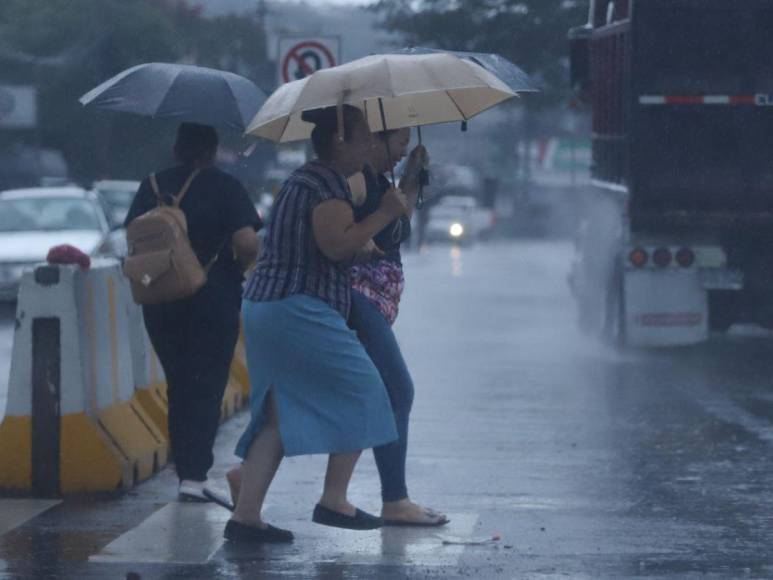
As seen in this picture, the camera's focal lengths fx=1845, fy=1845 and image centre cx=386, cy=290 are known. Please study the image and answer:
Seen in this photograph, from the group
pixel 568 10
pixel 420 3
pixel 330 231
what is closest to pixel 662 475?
pixel 330 231

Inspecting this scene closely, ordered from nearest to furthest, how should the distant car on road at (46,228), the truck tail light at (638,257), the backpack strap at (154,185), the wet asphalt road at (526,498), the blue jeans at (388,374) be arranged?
the wet asphalt road at (526,498) → the blue jeans at (388,374) → the backpack strap at (154,185) → the truck tail light at (638,257) → the distant car on road at (46,228)

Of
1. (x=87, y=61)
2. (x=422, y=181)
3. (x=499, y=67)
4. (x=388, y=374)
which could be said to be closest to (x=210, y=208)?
(x=422, y=181)

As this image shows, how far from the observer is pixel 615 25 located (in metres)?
16.5

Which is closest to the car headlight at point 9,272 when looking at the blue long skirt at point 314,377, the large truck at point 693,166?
the large truck at point 693,166

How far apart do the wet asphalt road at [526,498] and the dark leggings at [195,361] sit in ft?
0.92

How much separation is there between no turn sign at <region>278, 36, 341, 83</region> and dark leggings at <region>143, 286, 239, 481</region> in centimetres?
827

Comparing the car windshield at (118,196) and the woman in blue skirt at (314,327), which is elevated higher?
the woman in blue skirt at (314,327)

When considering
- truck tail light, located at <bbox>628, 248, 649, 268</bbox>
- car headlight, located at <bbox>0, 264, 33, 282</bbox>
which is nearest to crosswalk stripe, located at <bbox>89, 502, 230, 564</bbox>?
truck tail light, located at <bbox>628, 248, 649, 268</bbox>

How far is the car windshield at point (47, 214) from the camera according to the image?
22125mm

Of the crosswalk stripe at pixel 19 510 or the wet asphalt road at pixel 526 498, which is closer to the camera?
the wet asphalt road at pixel 526 498

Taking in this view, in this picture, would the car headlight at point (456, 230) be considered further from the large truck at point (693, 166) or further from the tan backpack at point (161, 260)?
the tan backpack at point (161, 260)

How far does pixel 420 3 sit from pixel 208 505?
107ft

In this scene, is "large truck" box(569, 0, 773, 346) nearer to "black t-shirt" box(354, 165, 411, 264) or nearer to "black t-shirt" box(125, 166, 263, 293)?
"black t-shirt" box(125, 166, 263, 293)

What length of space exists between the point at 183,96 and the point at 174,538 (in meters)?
1.94
